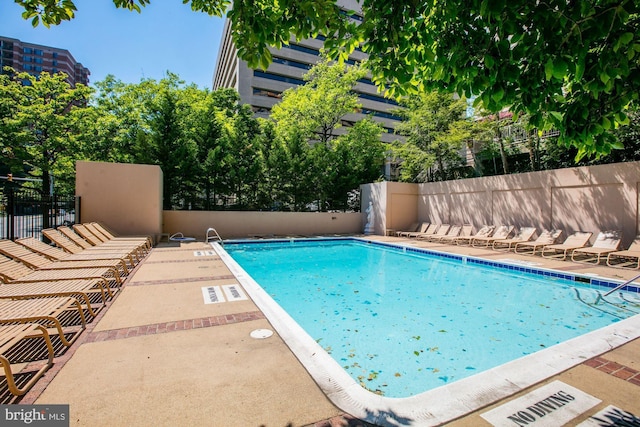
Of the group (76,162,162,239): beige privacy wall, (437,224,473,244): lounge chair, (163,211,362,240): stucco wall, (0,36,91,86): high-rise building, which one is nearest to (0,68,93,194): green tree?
(76,162,162,239): beige privacy wall

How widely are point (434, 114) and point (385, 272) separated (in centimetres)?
1331

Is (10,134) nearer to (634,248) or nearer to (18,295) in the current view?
(18,295)

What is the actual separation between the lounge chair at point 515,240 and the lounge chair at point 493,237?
0.22 m

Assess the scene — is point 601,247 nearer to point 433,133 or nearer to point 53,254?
point 433,133

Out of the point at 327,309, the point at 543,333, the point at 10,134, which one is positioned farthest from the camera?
the point at 10,134

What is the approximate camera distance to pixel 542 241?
35.2 ft

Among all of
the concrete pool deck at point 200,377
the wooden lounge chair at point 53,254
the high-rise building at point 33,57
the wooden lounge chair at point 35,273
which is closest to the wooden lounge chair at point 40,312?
the concrete pool deck at point 200,377

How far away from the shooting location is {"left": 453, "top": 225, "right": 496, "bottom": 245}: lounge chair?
12.8 meters

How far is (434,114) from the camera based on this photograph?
60.9 feet

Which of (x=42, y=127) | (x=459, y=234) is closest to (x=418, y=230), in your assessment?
(x=459, y=234)

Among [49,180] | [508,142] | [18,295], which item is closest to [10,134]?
[49,180]

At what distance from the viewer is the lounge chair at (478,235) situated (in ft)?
41.9

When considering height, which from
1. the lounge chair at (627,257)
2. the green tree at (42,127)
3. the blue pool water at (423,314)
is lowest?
the blue pool water at (423,314)

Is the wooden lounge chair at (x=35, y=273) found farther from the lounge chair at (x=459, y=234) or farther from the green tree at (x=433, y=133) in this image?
the green tree at (x=433, y=133)
